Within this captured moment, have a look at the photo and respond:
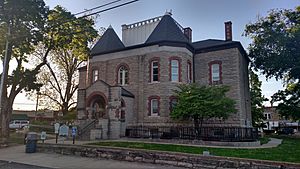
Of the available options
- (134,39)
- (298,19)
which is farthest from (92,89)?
(298,19)

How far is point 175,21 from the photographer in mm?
29047

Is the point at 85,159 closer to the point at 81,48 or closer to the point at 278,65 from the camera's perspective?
the point at 81,48

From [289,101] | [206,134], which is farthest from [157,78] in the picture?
[289,101]

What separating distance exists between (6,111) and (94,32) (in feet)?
36.4

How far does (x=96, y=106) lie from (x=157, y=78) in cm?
687

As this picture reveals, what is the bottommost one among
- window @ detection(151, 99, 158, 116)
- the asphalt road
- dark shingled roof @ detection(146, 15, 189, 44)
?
the asphalt road

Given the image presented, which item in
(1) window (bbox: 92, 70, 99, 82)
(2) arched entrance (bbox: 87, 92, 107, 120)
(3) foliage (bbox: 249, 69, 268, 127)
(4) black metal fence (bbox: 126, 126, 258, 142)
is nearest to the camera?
(4) black metal fence (bbox: 126, 126, 258, 142)

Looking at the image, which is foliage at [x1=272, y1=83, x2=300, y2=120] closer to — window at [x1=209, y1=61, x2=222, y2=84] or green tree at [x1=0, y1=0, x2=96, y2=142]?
window at [x1=209, y1=61, x2=222, y2=84]

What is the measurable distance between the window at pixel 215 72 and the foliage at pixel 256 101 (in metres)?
14.1

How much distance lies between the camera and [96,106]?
84.9 ft

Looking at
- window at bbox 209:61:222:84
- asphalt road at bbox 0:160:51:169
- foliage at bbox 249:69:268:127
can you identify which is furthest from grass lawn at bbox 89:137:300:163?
foliage at bbox 249:69:268:127

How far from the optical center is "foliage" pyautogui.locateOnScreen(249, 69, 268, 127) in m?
39.3

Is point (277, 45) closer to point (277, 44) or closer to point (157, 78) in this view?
point (277, 44)

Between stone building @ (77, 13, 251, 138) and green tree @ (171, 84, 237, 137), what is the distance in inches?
152
